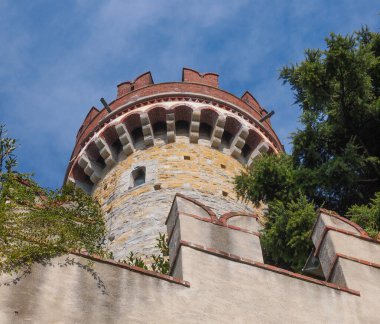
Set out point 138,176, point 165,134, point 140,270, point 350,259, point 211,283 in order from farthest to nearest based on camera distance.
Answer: point 165,134 → point 138,176 → point 350,259 → point 211,283 → point 140,270

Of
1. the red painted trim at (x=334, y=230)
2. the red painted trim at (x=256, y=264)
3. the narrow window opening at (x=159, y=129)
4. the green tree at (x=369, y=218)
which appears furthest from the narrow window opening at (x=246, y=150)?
the red painted trim at (x=256, y=264)

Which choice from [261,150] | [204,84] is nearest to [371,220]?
[261,150]

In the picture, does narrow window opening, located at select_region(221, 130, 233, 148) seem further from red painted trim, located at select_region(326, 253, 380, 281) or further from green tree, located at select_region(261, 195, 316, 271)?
red painted trim, located at select_region(326, 253, 380, 281)

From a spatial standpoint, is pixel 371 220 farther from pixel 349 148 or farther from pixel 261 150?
pixel 261 150

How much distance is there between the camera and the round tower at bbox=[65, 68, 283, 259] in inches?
625

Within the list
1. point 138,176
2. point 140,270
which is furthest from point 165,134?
point 140,270

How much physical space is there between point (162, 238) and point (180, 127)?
21.1 ft

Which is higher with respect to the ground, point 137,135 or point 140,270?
point 137,135

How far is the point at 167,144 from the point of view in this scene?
58.2ft

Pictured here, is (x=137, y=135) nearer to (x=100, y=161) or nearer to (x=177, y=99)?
(x=100, y=161)

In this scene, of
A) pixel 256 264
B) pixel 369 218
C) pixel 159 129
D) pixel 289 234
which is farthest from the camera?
pixel 159 129

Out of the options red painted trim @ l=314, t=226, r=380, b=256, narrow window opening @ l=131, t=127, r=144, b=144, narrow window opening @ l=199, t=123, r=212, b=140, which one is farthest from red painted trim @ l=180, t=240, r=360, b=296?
narrow window opening @ l=131, t=127, r=144, b=144

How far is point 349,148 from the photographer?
10359 mm

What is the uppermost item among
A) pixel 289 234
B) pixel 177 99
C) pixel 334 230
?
pixel 177 99
